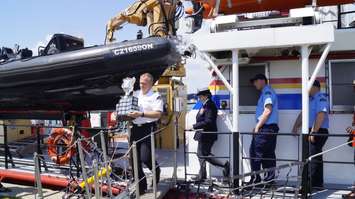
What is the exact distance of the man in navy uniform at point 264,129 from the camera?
438cm

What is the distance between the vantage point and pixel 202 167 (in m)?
4.80

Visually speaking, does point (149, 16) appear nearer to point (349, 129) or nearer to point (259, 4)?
point (259, 4)

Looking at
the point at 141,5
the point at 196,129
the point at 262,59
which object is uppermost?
the point at 141,5

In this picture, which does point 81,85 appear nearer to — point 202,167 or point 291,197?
point 202,167

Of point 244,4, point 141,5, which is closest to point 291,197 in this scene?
point 244,4

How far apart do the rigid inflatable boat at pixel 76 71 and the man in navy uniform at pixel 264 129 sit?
1.61 metres

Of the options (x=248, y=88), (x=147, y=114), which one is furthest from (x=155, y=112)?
(x=248, y=88)

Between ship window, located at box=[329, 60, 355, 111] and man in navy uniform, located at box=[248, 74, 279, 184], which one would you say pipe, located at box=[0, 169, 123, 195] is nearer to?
man in navy uniform, located at box=[248, 74, 279, 184]

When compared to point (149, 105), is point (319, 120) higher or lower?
lower

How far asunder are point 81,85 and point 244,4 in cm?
297

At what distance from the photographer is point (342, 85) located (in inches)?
189

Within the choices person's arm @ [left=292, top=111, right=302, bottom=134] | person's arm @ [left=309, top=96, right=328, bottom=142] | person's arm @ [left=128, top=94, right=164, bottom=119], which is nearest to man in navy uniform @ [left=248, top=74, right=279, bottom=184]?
person's arm @ [left=292, top=111, right=302, bottom=134]

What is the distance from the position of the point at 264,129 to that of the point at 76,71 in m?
3.09

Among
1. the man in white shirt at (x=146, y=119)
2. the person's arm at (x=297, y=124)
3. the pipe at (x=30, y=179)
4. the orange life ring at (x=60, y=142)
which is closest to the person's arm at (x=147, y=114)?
the man in white shirt at (x=146, y=119)
